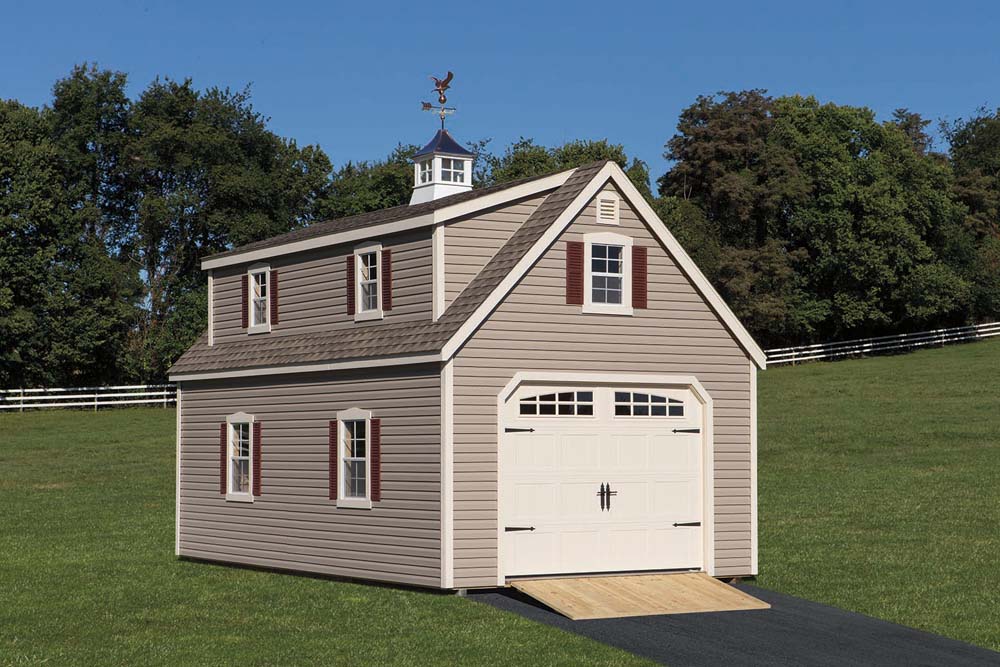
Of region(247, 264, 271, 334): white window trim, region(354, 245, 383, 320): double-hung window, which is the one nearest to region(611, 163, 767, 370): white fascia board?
region(354, 245, 383, 320): double-hung window

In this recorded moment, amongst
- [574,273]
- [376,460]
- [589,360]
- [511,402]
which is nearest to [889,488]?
[589,360]

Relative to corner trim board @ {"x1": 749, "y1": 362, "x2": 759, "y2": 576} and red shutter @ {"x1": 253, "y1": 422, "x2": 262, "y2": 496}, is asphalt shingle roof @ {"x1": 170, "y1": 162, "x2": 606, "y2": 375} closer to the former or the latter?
red shutter @ {"x1": 253, "y1": 422, "x2": 262, "y2": 496}

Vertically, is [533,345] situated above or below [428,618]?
above

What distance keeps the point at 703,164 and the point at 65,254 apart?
32.9 metres

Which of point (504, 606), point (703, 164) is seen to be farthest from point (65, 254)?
point (504, 606)

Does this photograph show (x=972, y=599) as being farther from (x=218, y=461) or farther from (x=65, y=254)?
(x=65, y=254)

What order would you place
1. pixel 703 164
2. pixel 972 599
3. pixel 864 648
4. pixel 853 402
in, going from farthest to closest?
pixel 703 164
pixel 853 402
pixel 972 599
pixel 864 648

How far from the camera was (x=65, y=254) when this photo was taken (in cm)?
6469

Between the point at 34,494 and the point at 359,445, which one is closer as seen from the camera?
the point at 359,445

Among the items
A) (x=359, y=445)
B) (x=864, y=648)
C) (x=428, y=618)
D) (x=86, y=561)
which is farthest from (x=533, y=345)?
(x=86, y=561)

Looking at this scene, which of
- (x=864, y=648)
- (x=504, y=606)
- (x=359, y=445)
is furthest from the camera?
(x=359, y=445)

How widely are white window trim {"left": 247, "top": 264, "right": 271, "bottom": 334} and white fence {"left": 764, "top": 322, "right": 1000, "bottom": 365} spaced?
146 ft

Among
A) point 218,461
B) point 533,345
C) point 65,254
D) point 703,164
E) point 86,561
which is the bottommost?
point 86,561

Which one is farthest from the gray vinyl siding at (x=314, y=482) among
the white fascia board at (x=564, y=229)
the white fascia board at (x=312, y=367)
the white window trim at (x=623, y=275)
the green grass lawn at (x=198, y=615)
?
the white window trim at (x=623, y=275)
